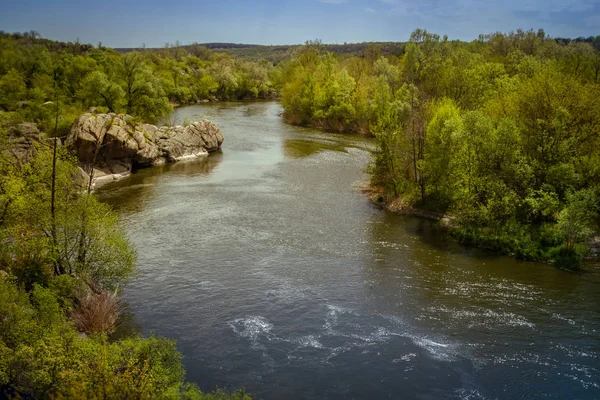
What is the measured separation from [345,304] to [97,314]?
13747 millimetres

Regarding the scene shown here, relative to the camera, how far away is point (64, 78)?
90.3 metres

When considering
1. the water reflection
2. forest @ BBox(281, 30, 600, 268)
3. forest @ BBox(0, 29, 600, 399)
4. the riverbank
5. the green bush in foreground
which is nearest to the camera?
the green bush in foreground

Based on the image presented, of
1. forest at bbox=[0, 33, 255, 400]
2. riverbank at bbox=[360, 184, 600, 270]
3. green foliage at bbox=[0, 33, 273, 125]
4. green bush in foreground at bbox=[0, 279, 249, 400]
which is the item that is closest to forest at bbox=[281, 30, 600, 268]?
riverbank at bbox=[360, 184, 600, 270]

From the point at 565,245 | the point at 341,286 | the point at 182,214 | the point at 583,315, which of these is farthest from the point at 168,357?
the point at 565,245

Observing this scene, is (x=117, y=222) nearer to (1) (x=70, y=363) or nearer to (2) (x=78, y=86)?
(1) (x=70, y=363)

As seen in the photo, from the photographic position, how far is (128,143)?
59625 mm

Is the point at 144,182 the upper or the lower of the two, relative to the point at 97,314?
upper

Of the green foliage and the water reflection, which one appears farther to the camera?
the green foliage

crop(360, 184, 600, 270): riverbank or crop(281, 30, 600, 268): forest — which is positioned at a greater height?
crop(281, 30, 600, 268): forest

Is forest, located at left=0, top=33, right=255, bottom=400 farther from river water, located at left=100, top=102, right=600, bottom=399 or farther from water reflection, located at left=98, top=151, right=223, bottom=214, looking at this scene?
water reflection, located at left=98, top=151, right=223, bottom=214

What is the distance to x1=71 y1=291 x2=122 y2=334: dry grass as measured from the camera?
2394 centimetres

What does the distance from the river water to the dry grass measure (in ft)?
5.09

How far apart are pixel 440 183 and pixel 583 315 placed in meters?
19.0

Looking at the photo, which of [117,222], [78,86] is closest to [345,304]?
[117,222]
